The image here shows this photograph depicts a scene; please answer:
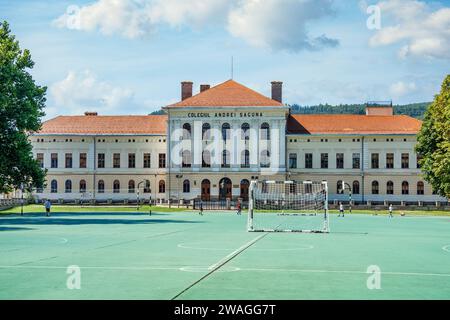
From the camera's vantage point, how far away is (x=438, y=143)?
66438 mm

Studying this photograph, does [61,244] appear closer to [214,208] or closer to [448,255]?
[448,255]

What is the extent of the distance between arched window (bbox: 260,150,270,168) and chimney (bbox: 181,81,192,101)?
11.8 metres

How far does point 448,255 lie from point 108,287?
14.0m

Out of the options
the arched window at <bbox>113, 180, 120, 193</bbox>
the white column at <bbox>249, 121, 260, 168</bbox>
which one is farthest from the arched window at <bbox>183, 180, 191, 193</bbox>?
the arched window at <bbox>113, 180, 120, 193</bbox>

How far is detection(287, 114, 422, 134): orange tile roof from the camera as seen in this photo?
88.2 m

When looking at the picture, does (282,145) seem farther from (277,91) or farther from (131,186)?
(131,186)

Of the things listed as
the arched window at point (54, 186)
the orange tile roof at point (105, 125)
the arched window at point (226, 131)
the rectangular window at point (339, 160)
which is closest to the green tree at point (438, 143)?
the rectangular window at point (339, 160)

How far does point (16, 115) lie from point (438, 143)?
121ft

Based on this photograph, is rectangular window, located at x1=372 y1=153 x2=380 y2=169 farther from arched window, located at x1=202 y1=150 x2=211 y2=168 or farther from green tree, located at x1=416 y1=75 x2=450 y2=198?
arched window, located at x1=202 y1=150 x2=211 y2=168

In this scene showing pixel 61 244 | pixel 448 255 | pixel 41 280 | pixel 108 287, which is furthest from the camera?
pixel 61 244

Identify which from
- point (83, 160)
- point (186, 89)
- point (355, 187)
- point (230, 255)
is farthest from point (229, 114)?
point (230, 255)

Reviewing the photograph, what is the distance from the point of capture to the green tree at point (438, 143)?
5934 cm
